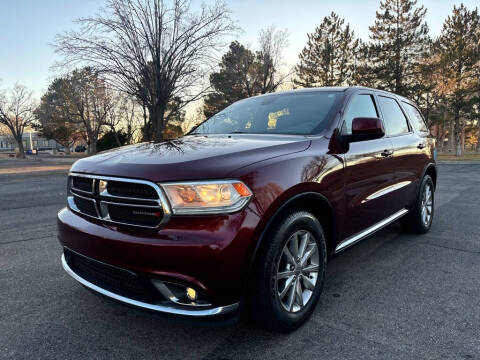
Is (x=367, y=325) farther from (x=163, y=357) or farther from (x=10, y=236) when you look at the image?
(x=10, y=236)

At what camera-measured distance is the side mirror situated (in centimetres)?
280

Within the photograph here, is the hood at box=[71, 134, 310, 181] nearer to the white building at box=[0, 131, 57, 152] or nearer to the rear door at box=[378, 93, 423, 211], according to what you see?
the rear door at box=[378, 93, 423, 211]

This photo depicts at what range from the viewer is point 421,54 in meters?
32.3

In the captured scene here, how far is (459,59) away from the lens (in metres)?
31.0

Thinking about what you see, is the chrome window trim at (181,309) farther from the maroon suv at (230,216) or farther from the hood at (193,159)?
the hood at (193,159)

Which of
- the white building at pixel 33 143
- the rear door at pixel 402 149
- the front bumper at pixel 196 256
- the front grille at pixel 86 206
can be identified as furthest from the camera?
the white building at pixel 33 143

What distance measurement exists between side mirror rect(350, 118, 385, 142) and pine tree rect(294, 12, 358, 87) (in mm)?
34630

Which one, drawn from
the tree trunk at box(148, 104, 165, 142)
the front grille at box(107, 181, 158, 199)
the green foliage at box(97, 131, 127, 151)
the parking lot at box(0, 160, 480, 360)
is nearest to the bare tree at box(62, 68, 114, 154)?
the green foliage at box(97, 131, 127, 151)

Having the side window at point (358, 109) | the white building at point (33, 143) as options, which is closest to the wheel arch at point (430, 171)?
the side window at point (358, 109)

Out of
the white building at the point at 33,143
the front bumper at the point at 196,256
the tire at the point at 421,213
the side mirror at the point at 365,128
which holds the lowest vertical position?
the tire at the point at 421,213

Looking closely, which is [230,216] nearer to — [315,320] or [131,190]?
[131,190]

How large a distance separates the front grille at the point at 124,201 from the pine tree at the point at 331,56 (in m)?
35.7

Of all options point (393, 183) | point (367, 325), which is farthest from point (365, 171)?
point (367, 325)

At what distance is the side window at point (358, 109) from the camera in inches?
119
